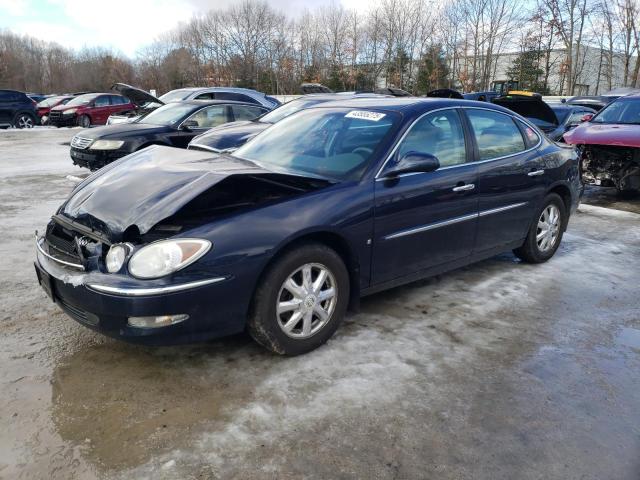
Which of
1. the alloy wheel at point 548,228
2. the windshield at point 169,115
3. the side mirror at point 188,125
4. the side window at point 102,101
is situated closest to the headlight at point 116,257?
the alloy wheel at point 548,228

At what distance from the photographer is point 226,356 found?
328 cm

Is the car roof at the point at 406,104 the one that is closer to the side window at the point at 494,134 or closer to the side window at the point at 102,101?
the side window at the point at 494,134

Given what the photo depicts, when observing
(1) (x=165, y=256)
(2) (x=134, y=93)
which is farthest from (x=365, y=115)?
(2) (x=134, y=93)

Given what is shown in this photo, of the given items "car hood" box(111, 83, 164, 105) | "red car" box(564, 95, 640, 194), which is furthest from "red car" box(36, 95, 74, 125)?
"red car" box(564, 95, 640, 194)

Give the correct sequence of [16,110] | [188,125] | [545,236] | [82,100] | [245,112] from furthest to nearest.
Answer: [82,100]
[16,110]
[245,112]
[188,125]
[545,236]

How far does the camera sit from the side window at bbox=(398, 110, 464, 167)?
3.91m

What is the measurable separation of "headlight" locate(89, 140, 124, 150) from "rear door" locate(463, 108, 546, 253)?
6336mm

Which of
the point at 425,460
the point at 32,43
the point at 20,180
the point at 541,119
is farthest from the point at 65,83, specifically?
the point at 425,460

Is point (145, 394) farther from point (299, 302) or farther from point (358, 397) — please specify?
point (358, 397)

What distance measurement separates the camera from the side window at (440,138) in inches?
154

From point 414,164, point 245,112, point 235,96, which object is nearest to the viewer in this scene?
point 414,164

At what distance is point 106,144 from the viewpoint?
879 centimetres

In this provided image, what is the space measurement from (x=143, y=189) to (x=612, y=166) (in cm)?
798

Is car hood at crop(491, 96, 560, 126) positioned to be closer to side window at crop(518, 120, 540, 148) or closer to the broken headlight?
side window at crop(518, 120, 540, 148)
